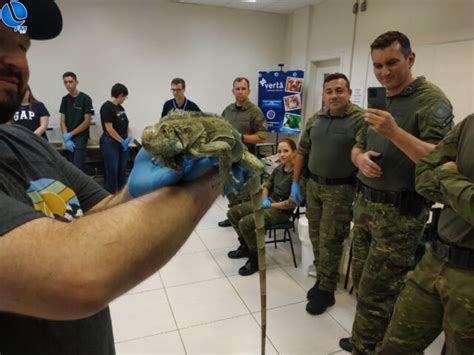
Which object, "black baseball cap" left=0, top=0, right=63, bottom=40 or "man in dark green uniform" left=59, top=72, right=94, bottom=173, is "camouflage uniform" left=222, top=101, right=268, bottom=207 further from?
"black baseball cap" left=0, top=0, right=63, bottom=40

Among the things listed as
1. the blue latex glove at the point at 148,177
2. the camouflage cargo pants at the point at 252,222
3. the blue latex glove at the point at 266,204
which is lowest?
the camouflage cargo pants at the point at 252,222

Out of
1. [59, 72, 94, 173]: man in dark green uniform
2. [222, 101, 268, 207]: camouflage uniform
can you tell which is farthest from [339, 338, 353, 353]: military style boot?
[59, 72, 94, 173]: man in dark green uniform

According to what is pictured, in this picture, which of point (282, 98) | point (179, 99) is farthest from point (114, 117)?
point (282, 98)

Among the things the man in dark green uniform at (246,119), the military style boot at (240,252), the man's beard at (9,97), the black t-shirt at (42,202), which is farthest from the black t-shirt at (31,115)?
the man's beard at (9,97)

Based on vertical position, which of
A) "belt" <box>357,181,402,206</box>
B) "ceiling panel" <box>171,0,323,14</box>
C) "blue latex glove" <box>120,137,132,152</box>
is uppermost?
"ceiling panel" <box>171,0,323,14</box>

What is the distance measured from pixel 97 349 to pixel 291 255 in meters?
3.00

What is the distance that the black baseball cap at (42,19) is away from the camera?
30.9 inches

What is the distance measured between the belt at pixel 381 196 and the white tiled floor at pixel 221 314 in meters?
1.11

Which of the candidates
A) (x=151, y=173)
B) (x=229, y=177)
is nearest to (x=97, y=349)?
(x=151, y=173)

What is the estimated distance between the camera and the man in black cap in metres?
0.46

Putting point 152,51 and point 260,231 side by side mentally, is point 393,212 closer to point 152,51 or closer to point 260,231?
point 260,231

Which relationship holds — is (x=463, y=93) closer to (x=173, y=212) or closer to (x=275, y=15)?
(x=173, y=212)

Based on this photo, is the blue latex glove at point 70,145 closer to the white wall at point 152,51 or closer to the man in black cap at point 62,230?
the white wall at point 152,51

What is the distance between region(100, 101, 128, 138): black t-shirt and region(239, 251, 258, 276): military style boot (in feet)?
10.5
